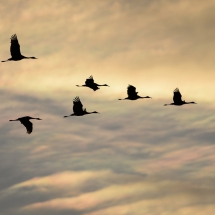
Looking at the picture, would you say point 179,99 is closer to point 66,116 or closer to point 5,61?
point 66,116

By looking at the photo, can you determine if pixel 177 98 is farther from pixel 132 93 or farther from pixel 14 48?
pixel 14 48

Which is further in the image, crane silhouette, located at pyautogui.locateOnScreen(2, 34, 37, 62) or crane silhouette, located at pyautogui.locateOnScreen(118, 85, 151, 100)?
crane silhouette, located at pyautogui.locateOnScreen(118, 85, 151, 100)

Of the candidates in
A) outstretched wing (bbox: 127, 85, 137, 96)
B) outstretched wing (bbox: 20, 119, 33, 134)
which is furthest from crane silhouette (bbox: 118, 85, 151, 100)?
outstretched wing (bbox: 20, 119, 33, 134)

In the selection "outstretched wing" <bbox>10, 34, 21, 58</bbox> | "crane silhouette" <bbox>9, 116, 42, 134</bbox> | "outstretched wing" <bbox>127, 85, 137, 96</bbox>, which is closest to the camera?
"outstretched wing" <bbox>10, 34, 21, 58</bbox>

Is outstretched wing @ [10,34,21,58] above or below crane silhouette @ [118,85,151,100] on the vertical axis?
above

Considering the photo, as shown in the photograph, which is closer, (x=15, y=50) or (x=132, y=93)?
(x=15, y=50)

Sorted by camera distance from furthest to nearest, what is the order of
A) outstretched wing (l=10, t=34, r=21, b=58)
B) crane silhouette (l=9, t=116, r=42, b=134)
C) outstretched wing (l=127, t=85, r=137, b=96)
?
crane silhouette (l=9, t=116, r=42, b=134) < outstretched wing (l=127, t=85, r=137, b=96) < outstretched wing (l=10, t=34, r=21, b=58)

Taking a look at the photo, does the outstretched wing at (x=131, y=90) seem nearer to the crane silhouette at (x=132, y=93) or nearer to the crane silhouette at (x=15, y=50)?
the crane silhouette at (x=132, y=93)

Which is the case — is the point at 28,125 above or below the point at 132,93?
below

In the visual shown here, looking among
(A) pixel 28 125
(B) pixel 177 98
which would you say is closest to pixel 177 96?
(B) pixel 177 98

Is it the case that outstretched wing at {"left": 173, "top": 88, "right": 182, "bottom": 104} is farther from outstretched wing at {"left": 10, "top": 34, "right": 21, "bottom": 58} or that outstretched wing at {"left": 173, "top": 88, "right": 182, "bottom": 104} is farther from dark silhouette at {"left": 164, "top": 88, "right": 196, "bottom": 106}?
outstretched wing at {"left": 10, "top": 34, "right": 21, "bottom": 58}

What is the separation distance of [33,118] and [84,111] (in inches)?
255

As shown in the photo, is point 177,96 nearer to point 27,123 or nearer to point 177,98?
point 177,98

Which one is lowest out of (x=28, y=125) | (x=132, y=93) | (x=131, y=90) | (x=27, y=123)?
(x=28, y=125)
